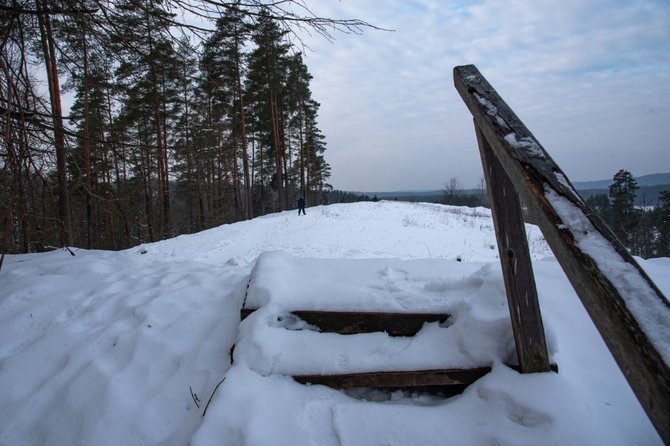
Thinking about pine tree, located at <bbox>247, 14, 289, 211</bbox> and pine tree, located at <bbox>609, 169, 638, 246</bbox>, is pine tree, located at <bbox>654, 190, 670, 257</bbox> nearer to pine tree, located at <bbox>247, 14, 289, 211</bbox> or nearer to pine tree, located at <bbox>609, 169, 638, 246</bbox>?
pine tree, located at <bbox>609, 169, 638, 246</bbox>

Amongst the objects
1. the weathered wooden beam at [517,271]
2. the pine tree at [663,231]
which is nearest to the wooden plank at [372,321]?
the weathered wooden beam at [517,271]

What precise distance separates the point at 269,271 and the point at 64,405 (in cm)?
148

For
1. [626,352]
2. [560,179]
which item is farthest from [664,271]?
[626,352]

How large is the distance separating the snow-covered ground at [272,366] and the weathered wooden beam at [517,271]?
0.12m

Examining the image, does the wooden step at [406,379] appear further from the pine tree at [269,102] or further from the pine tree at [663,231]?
the pine tree at [663,231]

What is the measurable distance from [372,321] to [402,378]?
418 mm

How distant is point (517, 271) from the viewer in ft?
5.09

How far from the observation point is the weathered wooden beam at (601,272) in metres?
0.73

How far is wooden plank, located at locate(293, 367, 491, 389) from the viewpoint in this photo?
1.64 m

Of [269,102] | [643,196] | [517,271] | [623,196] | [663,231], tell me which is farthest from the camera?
[643,196]

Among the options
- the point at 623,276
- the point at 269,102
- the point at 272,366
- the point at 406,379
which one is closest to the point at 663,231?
the point at 269,102

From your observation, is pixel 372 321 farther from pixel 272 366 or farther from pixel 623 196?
pixel 623 196

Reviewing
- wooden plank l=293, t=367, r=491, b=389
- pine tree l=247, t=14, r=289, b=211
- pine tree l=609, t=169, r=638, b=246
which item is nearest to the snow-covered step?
wooden plank l=293, t=367, r=491, b=389

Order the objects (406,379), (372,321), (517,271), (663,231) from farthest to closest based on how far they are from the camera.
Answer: (663,231)
(372,321)
(406,379)
(517,271)
